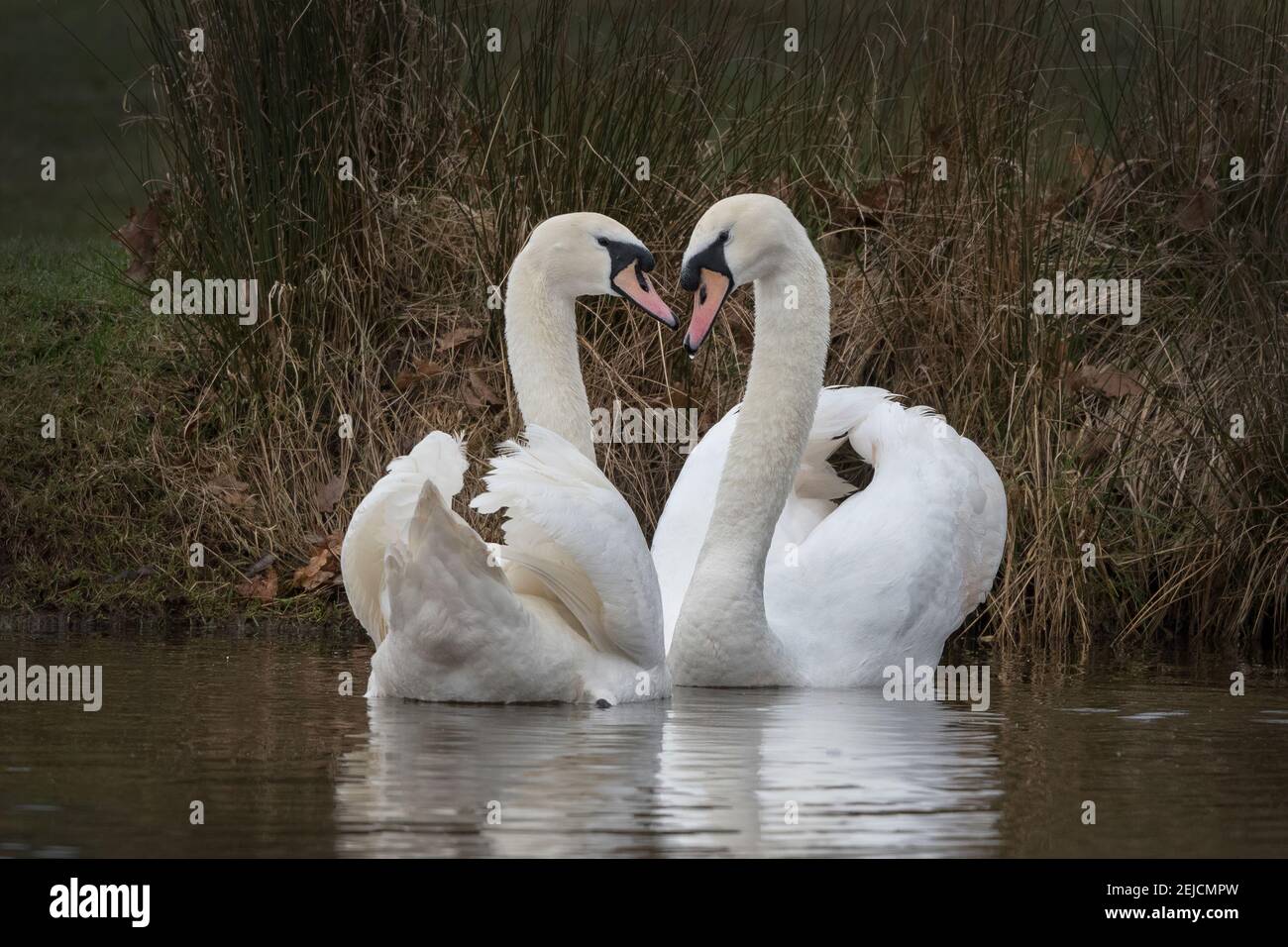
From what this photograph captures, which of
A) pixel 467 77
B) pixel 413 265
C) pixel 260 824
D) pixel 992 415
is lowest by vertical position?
pixel 260 824

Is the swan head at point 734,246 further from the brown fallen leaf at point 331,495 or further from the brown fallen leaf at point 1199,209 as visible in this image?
the brown fallen leaf at point 1199,209

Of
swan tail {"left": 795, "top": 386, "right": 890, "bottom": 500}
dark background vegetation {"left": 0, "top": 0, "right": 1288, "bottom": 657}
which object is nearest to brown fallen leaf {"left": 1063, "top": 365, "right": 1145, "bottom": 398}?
dark background vegetation {"left": 0, "top": 0, "right": 1288, "bottom": 657}

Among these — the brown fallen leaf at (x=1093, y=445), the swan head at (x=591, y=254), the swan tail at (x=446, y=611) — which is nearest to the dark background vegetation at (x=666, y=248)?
the brown fallen leaf at (x=1093, y=445)

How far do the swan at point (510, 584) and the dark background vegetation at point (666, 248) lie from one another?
2.72 m

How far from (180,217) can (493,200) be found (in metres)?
1.65

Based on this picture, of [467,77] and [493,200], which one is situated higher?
[467,77]

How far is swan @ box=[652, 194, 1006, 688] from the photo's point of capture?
8.23 meters

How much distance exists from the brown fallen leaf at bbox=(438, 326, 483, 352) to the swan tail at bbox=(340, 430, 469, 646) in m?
3.41

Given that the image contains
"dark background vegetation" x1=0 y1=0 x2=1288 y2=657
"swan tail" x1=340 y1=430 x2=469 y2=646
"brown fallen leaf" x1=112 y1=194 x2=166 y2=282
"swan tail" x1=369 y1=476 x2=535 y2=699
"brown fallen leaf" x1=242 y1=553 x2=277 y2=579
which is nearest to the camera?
"swan tail" x1=369 y1=476 x2=535 y2=699

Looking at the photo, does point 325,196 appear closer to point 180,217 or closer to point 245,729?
point 180,217

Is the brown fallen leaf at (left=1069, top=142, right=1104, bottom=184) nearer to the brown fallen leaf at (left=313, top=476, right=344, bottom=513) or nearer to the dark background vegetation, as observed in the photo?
the dark background vegetation

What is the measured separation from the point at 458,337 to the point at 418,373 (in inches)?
11.8

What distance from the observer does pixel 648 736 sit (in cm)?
675

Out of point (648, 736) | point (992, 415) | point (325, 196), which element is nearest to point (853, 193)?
point (992, 415)
